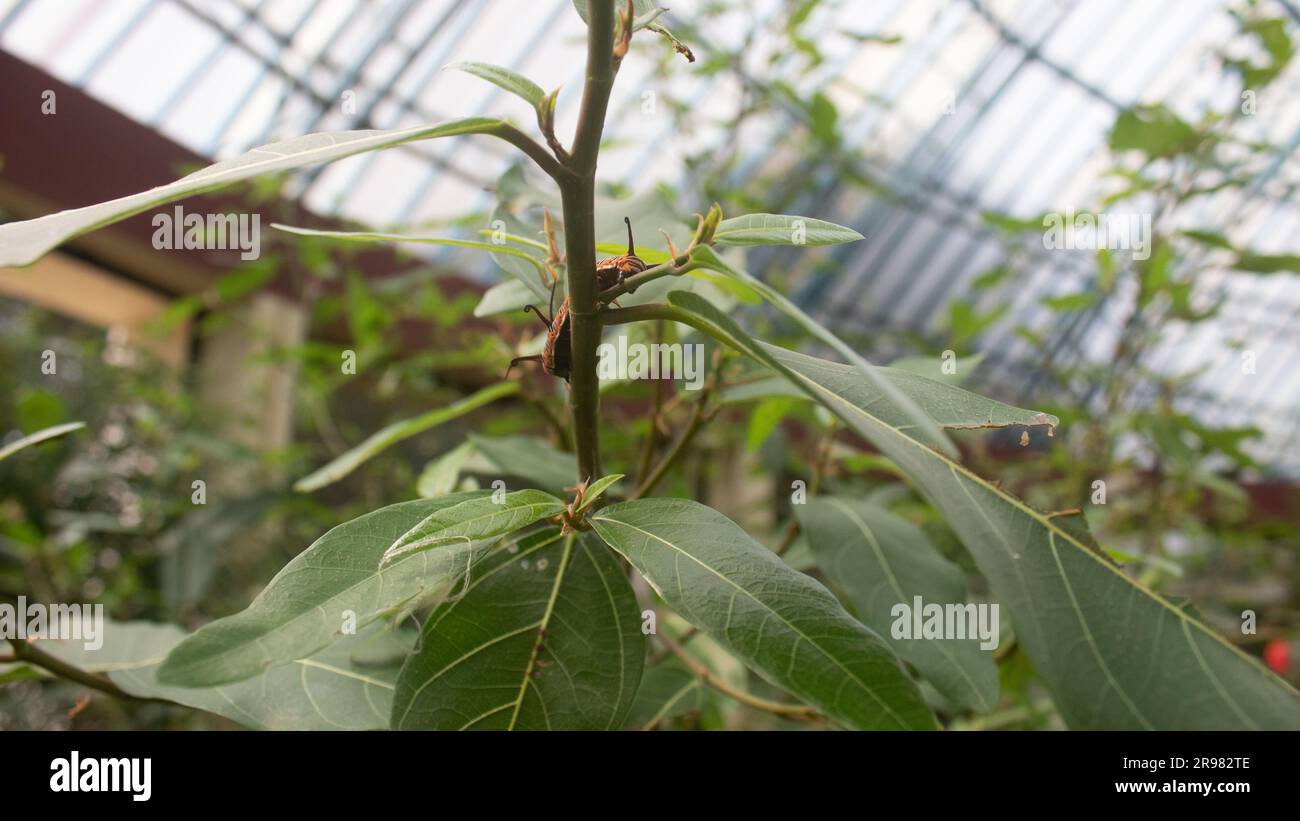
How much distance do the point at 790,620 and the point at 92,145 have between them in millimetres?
5819

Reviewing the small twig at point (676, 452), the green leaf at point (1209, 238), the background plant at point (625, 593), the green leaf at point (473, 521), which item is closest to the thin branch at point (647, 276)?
the background plant at point (625, 593)

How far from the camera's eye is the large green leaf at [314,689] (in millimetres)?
540

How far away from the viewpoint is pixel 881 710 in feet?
1.30

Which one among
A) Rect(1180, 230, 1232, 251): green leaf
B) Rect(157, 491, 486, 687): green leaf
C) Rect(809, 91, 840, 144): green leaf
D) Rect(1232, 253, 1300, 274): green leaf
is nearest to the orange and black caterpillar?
Rect(157, 491, 486, 687): green leaf

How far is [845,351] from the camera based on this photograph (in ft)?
1.17

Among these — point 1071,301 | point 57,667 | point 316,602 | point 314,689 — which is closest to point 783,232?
point 316,602

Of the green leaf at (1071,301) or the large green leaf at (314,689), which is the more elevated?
the green leaf at (1071,301)

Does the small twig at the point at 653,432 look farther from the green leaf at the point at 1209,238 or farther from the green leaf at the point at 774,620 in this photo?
the green leaf at the point at 1209,238

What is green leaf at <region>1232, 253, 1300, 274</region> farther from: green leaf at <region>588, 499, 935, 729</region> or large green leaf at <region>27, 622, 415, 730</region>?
large green leaf at <region>27, 622, 415, 730</region>

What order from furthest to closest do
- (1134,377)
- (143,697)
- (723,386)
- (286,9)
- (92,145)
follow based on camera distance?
(286,9) → (92,145) → (1134,377) → (723,386) → (143,697)

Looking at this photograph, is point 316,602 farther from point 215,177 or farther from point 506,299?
point 506,299

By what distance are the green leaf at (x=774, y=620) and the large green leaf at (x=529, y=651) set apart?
0.06 metres
